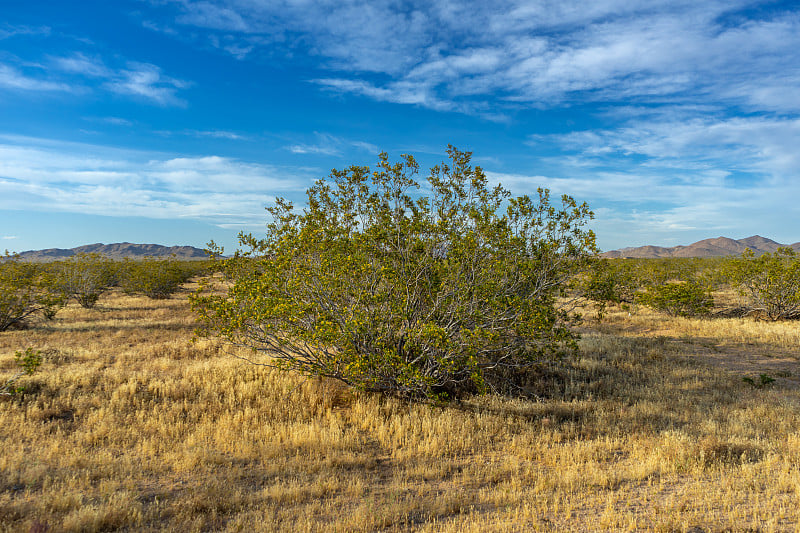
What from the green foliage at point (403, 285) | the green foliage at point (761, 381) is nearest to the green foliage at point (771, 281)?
the green foliage at point (761, 381)

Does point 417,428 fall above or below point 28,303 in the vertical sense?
below

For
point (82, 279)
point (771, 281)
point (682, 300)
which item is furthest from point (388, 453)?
point (82, 279)

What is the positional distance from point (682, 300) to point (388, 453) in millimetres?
18741

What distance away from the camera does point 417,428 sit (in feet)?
23.4

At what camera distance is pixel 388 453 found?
6.50m

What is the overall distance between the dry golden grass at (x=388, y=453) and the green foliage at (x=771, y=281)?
33.2 ft

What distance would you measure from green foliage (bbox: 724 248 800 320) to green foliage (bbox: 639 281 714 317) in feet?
5.45

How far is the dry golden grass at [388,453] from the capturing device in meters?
4.60

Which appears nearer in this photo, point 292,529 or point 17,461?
point 292,529

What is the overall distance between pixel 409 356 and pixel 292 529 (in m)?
4.75

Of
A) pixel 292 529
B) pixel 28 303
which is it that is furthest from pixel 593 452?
pixel 28 303

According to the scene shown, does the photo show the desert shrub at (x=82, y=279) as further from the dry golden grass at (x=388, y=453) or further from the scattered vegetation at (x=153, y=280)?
the dry golden grass at (x=388, y=453)

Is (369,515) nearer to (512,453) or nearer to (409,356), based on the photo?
(512,453)

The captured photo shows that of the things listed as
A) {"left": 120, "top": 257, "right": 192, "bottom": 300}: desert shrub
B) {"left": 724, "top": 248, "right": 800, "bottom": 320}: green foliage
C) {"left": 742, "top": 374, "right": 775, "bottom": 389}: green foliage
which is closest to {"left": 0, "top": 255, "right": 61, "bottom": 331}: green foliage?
{"left": 120, "top": 257, "right": 192, "bottom": 300}: desert shrub
